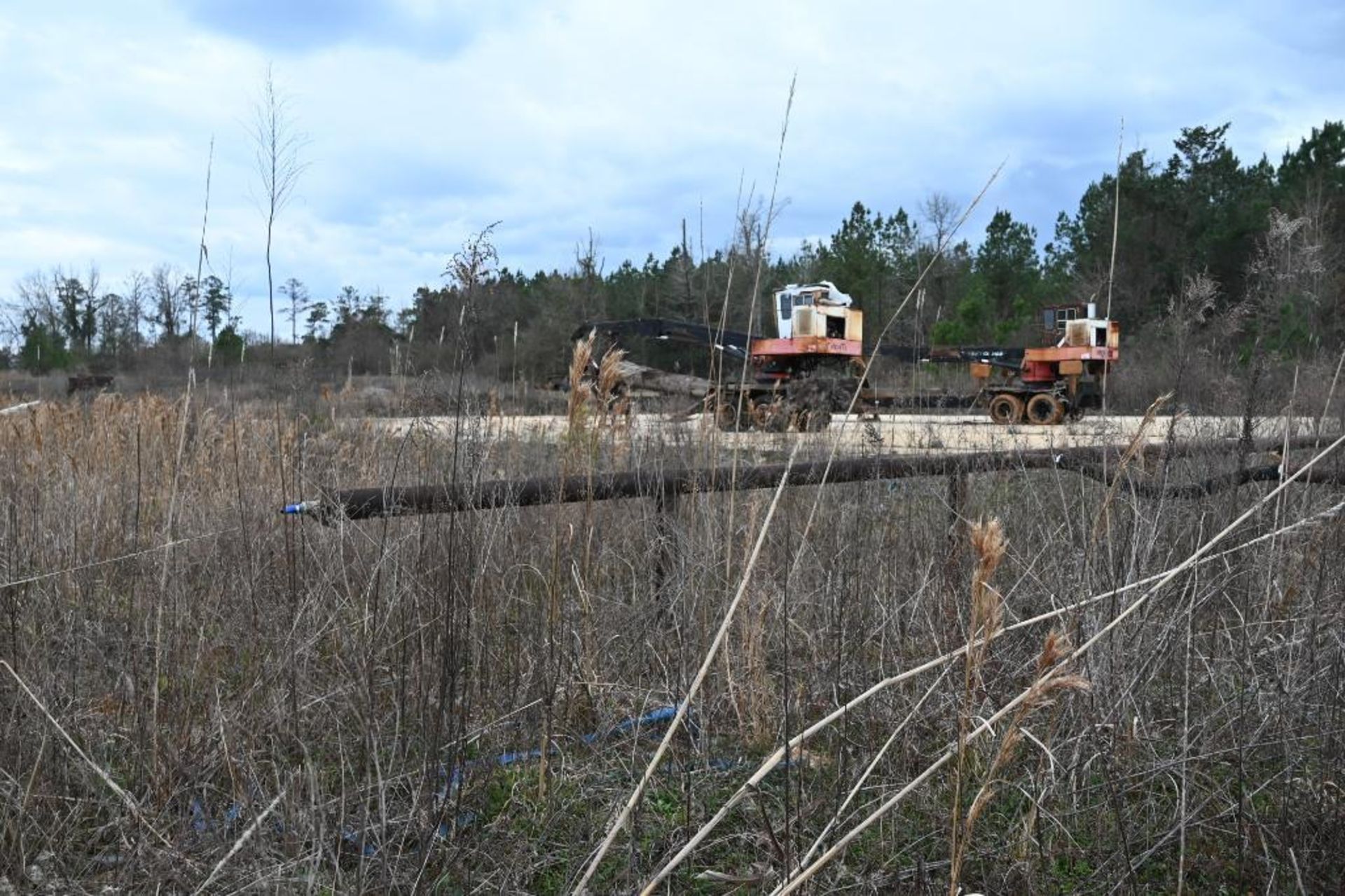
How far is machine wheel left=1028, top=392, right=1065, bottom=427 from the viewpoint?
18.4 m

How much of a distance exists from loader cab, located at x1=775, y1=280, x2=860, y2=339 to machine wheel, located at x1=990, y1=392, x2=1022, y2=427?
11.0 feet

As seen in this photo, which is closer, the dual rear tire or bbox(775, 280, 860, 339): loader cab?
bbox(775, 280, 860, 339): loader cab

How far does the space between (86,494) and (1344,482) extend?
5.46 meters

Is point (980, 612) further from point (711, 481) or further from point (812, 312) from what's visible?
point (812, 312)

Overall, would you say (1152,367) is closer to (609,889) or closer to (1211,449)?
(1211,449)

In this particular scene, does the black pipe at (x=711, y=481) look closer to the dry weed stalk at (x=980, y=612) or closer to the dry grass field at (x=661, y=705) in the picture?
the dry grass field at (x=661, y=705)

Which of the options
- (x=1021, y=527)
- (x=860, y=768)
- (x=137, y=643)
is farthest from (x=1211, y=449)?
(x=137, y=643)

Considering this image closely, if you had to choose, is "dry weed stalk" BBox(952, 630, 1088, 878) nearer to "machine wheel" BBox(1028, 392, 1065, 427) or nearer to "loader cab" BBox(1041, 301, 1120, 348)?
"loader cab" BBox(1041, 301, 1120, 348)

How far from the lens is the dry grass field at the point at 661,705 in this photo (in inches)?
80.4

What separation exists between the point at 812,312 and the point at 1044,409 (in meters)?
5.23

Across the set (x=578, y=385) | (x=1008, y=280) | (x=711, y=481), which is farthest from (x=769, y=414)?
(x=1008, y=280)

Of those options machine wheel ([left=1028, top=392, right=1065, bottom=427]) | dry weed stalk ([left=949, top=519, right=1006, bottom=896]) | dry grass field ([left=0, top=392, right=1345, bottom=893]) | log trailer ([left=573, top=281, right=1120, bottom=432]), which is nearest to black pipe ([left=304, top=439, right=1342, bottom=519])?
dry grass field ([left=0, top=392, right=1345, bottom=893])

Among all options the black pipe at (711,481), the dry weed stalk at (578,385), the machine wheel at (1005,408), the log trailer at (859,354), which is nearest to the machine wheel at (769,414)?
the black pipe at (711,481)

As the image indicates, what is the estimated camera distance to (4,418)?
6598mm
